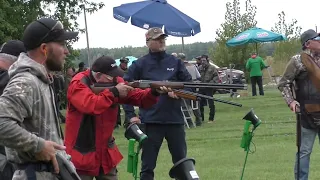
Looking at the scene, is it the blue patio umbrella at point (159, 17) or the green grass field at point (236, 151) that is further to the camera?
the blue patio umbrella at point (159, 17)

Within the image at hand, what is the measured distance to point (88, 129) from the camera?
685 cm

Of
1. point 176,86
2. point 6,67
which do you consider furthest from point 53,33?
point 176,86

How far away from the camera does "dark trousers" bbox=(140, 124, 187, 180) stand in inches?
336

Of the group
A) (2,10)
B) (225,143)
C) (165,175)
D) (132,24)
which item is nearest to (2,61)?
(165,175)

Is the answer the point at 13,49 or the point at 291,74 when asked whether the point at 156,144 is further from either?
the point at 13,49

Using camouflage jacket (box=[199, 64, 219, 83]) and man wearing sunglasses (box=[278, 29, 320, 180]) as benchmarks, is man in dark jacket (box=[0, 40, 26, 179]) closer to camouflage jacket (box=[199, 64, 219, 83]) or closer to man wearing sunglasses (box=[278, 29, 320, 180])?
man wearing sunglasses (box=[278, 29, 320, 180])

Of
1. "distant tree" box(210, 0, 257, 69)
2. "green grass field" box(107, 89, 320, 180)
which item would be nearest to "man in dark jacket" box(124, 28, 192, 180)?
"green grass field" box(107, 89, 320, 180)

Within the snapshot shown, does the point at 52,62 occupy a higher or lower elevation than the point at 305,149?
higher

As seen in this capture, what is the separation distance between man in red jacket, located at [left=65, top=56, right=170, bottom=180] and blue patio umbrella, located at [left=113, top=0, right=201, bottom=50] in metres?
10.3

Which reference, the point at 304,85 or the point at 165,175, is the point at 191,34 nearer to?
the point at 165,175

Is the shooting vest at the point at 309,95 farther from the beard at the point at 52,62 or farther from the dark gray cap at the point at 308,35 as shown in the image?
the beard at the point at 52,62

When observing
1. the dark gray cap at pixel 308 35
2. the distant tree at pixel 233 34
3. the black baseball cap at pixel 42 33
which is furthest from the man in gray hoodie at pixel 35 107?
the distant tree at pixel 233 34

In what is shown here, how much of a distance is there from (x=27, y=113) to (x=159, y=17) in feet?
43.5

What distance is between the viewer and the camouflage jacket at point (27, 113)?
4.46 meters
